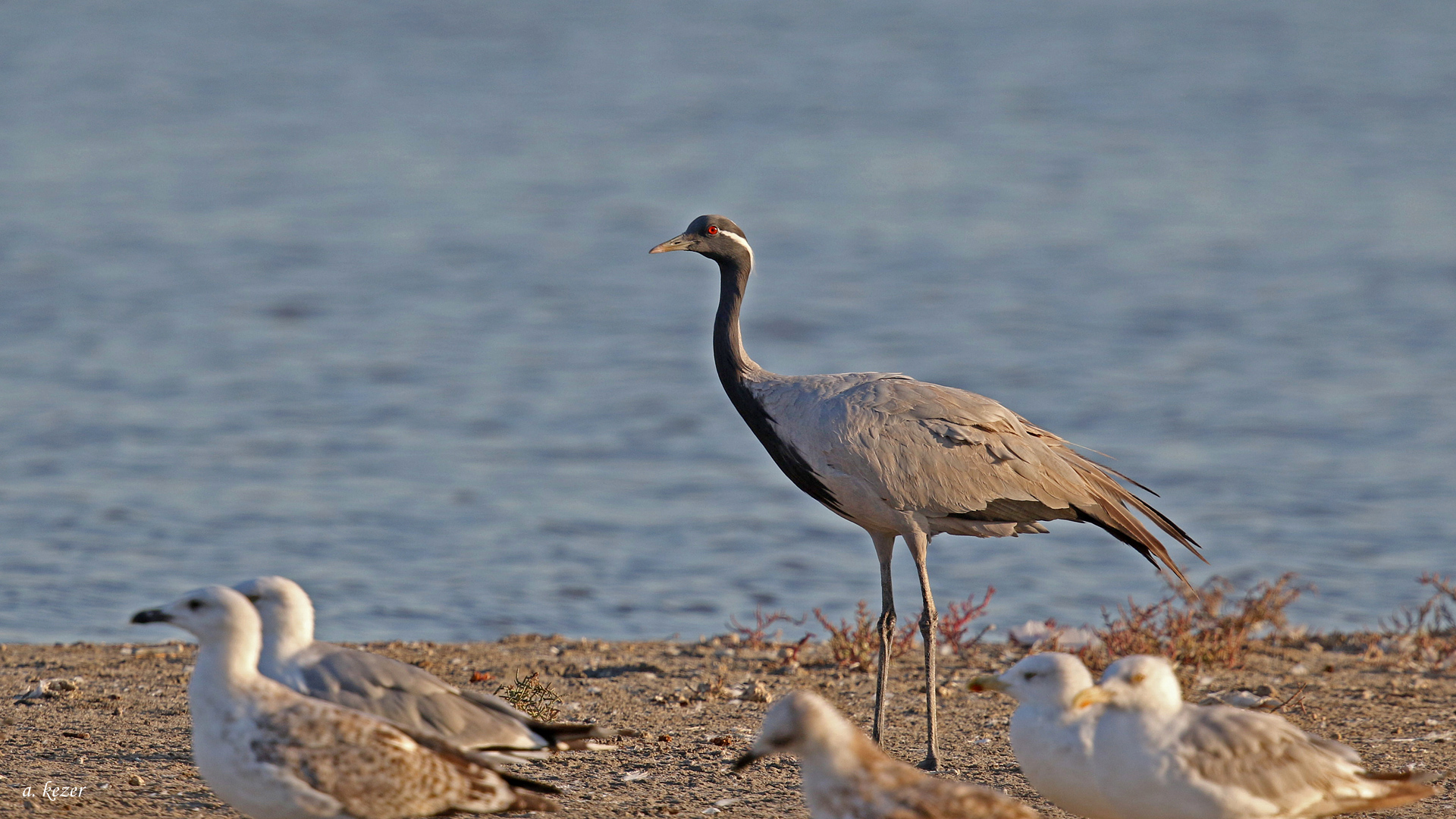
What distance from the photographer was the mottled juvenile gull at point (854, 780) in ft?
16.2

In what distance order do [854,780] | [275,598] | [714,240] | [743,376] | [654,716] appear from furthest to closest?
[714,240] < [743,376] < [654,716] < [275,598] < [854,780]

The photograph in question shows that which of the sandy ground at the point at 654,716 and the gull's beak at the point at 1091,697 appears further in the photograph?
the sandy ground at the point at 654,716

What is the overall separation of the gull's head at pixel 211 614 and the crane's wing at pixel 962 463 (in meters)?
3.33

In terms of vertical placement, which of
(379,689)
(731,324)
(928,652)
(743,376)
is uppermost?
(731,324)

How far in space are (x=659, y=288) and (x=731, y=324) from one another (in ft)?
42.7

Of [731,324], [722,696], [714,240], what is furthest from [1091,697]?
[714,240]

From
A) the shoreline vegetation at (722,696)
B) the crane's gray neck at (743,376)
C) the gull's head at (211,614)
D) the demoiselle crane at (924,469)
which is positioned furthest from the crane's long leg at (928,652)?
the gull's head at (211,614)

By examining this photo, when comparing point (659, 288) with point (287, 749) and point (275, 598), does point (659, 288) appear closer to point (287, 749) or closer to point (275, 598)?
point (275, 598)

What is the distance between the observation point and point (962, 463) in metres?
7.88

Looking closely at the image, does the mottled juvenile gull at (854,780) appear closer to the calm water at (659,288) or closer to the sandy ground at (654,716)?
the sandy ground at (654,716)

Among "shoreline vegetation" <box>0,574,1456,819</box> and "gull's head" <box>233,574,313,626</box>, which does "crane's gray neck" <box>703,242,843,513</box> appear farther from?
"gull's head" <box>233,574,313,626</box>

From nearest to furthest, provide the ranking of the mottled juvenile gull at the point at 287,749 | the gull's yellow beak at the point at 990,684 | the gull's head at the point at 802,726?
1. the gull's head at the point at 802,726
2. the mottled juvenile gull at the point at 287,749
3. the gull's yellow beak at the point at 990,684

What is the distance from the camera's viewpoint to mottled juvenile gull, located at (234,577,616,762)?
5.58m

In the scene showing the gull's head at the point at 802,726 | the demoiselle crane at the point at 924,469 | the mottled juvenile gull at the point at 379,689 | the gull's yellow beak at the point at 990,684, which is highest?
the demoiselle crane at the point at 924,469
